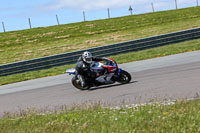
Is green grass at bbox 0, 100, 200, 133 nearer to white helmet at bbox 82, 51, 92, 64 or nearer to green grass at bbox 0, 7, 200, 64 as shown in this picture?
white helmet at bbox 82, 51, 92, 64

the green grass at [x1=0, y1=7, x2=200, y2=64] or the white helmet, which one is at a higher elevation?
the white helmet

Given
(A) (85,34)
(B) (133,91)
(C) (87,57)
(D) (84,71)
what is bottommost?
(B) (133,91)

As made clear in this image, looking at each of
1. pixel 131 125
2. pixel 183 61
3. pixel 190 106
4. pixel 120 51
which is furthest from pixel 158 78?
pixel 120 51

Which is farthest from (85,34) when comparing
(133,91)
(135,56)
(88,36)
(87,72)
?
(133,91)

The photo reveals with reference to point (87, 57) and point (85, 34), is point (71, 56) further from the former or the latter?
point (85, 34)

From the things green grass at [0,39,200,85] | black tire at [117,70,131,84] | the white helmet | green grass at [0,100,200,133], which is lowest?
green grass at [0,39,200,85]

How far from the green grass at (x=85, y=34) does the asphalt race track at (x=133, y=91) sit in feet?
50.7

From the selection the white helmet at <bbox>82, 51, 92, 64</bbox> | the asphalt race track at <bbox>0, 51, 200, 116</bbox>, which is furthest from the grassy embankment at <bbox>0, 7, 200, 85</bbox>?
the white helmet at <bbox>82, 51, 92, 64</bbox>

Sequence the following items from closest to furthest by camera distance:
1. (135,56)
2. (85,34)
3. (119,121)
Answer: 1. (119,121)
2. (135,56)
3. (85,34)

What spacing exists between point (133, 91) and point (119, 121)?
169 inches

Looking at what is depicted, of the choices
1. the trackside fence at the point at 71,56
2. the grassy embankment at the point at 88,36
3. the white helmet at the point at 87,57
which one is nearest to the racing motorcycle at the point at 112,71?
the white helmet at the point at 87,57

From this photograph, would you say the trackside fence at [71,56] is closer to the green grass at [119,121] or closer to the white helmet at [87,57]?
the white helmet at [87,57]

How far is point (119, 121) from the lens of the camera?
6.93 meters

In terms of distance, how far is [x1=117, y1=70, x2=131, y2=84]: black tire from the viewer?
1296 cm
